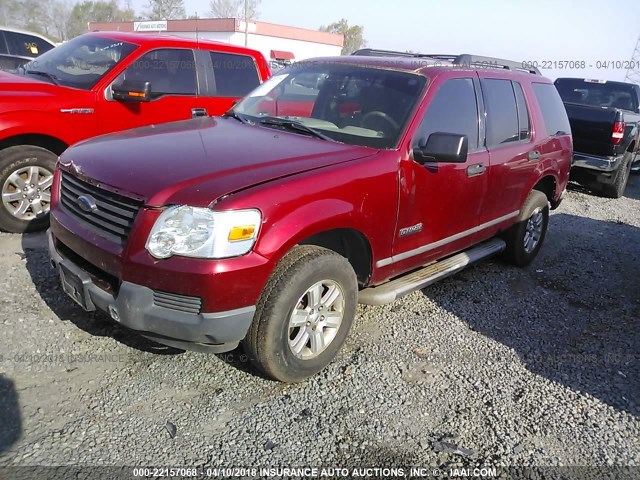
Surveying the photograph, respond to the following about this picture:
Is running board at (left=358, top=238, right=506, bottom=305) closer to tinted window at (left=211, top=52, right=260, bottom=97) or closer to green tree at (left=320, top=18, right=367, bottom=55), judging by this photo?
tinted window at (left=211, top=52, right=260, bottom=97)

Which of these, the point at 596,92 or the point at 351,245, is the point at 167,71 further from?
the point at 596,92

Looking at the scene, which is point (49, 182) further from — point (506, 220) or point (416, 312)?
point (506, 220)

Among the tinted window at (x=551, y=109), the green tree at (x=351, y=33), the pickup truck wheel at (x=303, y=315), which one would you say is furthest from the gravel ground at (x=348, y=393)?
the green tree at (x=351, y=33)

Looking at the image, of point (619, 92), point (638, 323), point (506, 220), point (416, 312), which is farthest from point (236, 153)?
point (619, 92)

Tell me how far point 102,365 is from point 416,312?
2335mm

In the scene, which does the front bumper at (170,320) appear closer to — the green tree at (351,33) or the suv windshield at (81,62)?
the suv windshield at (81,62)

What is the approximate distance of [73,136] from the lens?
4781mm

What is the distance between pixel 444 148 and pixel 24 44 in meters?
A: 9.69

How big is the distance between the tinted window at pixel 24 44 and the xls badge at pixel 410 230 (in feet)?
30.8

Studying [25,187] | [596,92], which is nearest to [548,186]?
[25,187]

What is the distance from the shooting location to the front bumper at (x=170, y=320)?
2.49 meters

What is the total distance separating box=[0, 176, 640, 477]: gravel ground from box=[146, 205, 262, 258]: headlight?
91cm

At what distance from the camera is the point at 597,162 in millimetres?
8602

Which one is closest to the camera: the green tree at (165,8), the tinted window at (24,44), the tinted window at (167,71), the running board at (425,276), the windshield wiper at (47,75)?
the running board at (425,276)
